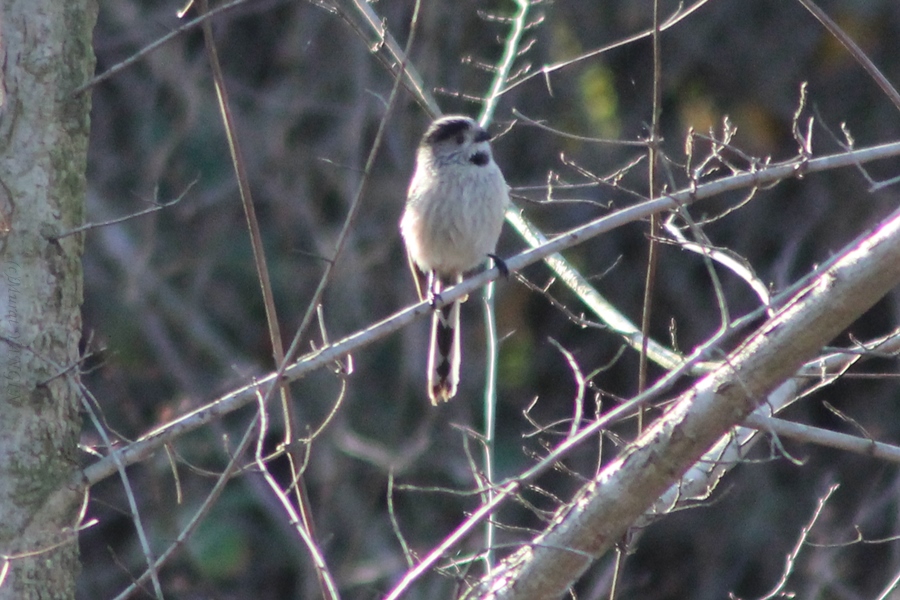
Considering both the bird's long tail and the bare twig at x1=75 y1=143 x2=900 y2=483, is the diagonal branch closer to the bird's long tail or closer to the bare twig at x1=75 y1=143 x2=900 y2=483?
the bare twig at x1=75 y1=143 x2=900 y2=483

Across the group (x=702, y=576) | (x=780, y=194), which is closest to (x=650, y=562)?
(x=702, y=576)

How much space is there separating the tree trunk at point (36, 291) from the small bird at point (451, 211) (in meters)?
2.20

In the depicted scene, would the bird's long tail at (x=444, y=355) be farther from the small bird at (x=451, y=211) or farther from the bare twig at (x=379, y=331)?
the bare twig at (x=379, y=331)

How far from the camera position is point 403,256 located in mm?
8219

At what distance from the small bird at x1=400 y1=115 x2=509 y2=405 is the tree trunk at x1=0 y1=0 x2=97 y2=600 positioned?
220cm

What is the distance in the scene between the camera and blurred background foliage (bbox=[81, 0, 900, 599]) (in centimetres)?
790

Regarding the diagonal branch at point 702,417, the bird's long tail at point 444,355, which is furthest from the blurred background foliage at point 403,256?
the diagonal branch at point 702,417

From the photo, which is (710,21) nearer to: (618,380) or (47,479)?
(618,380)

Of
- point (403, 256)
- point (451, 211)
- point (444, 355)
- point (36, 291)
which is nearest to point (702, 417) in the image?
point (36, 291)

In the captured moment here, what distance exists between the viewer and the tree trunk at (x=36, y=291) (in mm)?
3465

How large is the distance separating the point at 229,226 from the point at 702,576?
4.07 meters

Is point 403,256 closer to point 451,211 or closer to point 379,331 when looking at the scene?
point 451,211

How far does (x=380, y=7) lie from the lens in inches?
312

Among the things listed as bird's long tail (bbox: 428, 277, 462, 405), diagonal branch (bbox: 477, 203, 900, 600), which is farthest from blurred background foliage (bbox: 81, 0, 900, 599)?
diagonal branch (bbox: 477, 203, 900, 600)
